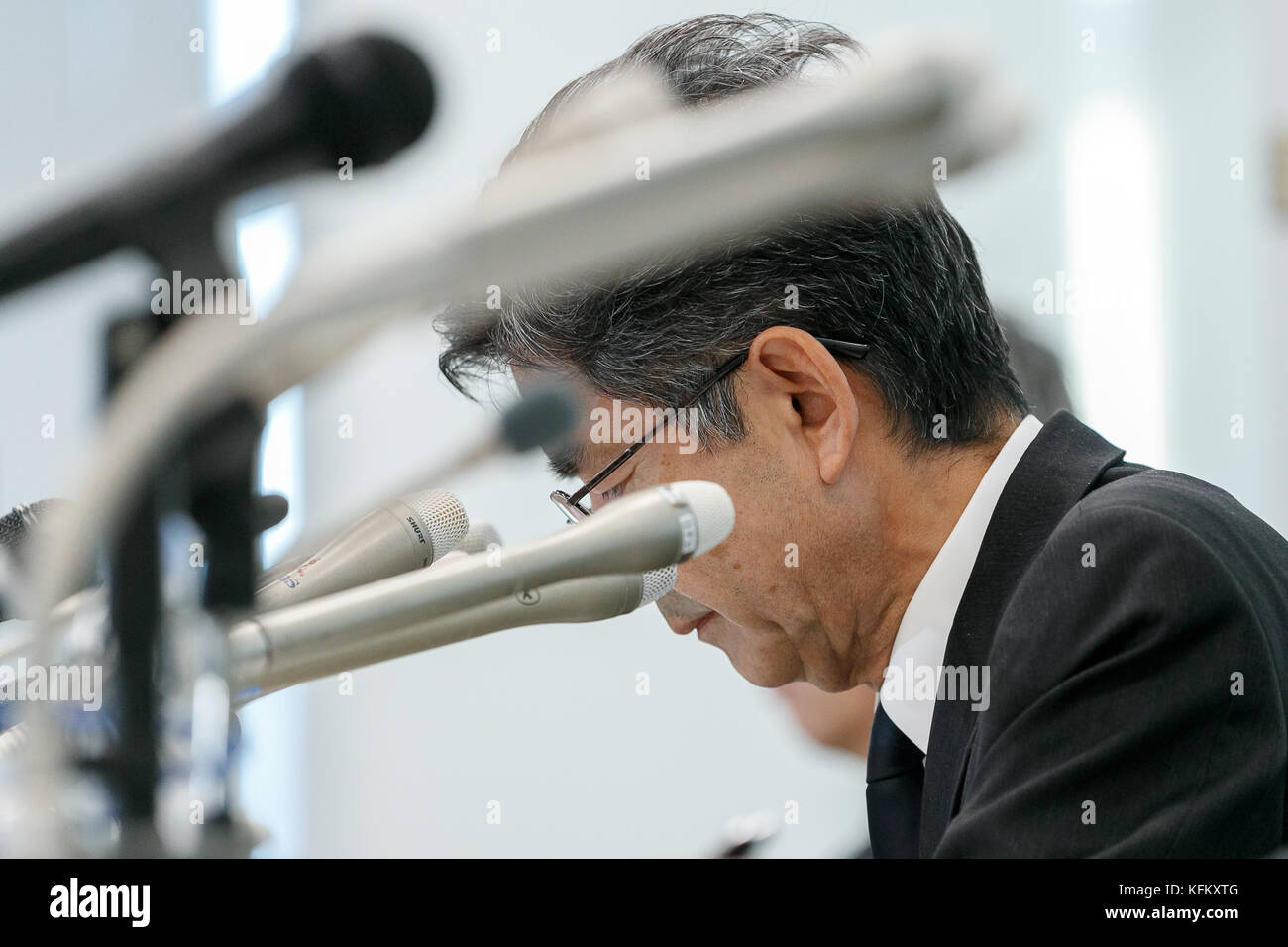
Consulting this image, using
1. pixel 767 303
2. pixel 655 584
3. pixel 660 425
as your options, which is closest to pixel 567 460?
pixel 660 425

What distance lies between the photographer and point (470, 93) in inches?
54.6

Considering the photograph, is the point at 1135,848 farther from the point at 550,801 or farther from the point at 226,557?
the point at 550,801

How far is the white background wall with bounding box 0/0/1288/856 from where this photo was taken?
1555 millimetres

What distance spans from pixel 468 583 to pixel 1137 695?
37cm

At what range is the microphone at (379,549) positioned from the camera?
54cm

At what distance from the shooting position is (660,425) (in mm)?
895

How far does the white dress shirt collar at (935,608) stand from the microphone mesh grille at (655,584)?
237 mm

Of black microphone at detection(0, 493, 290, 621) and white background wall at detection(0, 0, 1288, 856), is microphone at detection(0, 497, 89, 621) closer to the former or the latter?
black microphone at detection(0, 493, 290, 621)

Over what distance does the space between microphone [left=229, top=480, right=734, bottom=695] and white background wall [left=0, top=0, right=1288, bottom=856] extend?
991mm

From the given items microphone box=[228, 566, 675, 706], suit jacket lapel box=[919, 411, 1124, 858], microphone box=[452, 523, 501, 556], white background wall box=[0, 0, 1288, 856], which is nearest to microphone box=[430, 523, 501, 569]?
microphone box=[452, 523, 501, 556]
